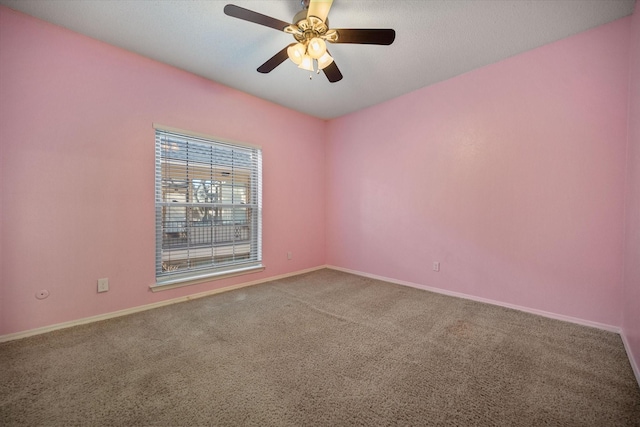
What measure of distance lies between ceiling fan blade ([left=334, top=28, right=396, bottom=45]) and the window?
2.01 m

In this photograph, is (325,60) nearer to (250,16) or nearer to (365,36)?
(365,36)

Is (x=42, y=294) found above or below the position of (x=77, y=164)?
below

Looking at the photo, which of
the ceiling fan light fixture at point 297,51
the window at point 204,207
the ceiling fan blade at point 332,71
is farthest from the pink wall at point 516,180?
the ceiling fan light fixture at point 297,51

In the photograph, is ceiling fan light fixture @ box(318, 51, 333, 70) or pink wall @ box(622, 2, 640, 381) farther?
ceiling fan light fixture @ box(318, 51, 333, 70)

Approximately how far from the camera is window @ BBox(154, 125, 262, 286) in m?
2.81

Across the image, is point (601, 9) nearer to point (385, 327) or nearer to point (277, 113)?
point (385, 327)

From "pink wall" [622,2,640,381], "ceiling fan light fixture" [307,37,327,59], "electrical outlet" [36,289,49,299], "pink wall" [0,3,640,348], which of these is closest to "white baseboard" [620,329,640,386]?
"pink wall" [622,2,640,381]

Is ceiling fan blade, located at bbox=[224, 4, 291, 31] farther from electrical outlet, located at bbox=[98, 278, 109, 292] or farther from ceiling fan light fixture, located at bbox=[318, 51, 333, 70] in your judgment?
electrical outlet, located at bbox=[98, 278, 109, 292]

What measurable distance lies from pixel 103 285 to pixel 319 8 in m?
3.02

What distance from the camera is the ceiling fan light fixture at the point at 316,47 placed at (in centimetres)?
185

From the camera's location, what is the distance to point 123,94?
2.50 m

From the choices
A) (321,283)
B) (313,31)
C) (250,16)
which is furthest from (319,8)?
(321,283)

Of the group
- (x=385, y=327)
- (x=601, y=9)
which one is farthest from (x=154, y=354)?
(x=601, y=9)

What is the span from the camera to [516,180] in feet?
8.53
